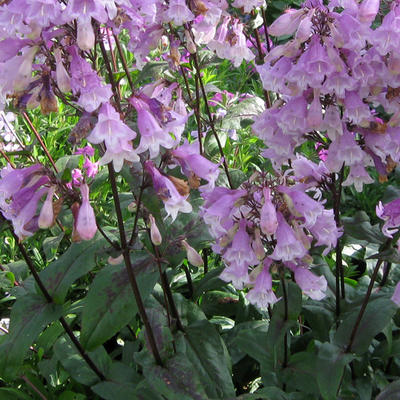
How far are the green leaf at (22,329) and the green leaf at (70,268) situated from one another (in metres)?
0.06

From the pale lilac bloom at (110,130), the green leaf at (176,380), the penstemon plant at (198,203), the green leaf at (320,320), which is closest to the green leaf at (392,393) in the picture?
the penstemon plant at (198,203)

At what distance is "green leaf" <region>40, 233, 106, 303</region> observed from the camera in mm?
2023

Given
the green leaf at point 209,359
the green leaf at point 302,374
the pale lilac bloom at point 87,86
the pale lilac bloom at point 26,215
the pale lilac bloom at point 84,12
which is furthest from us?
the green leaf at point 302,374

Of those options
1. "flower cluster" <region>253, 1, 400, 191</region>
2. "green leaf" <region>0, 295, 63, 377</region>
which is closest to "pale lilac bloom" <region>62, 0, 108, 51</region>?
"flower cluster" <region>253, 1, 400, 191</region>

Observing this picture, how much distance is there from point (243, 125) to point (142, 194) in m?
1.18

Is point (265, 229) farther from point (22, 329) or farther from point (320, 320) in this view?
point (22, 329)

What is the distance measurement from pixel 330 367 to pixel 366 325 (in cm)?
24

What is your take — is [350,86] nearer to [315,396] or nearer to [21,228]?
[21,228]

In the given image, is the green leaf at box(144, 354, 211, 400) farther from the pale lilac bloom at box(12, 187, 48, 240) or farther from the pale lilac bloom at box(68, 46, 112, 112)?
the pale lilac bloom at box(68, 46, 112, 112)

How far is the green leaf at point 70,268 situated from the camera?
6.64ft

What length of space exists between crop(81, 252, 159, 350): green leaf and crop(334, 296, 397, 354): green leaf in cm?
75

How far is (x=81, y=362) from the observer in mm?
2254

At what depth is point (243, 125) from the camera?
2.67 metres

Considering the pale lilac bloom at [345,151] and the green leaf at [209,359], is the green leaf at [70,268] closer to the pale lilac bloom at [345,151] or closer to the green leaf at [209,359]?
the green leaf at [209,359]
